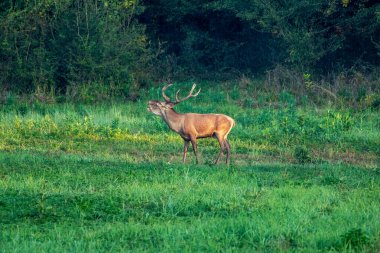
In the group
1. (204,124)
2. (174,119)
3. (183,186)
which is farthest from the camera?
(174,119)

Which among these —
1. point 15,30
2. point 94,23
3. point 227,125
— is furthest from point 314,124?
point 15,30

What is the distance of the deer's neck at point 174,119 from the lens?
12559mm

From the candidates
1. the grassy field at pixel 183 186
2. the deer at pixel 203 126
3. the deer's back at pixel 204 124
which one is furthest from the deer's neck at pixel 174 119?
the grassy field at pixel 183 186

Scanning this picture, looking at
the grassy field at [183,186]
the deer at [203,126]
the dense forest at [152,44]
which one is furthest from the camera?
the dense forest at [152,44]

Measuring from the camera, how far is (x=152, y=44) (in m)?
28.7

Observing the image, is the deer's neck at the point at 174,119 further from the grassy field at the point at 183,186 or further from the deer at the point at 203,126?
the grassy field at the point at 183,186

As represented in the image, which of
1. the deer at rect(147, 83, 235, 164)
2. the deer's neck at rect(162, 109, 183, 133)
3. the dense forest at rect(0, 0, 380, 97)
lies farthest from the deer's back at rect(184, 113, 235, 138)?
the dense forest at rect(0, 0, 380, 97)

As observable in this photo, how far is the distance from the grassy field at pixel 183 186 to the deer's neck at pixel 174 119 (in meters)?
0.53

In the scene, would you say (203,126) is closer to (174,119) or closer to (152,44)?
(174,119)

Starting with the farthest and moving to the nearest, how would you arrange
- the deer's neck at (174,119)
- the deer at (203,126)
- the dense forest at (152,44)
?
1. the dense forest at (152,44)
2. the deer's neck at (174,119)
3. the deer at (203,126)

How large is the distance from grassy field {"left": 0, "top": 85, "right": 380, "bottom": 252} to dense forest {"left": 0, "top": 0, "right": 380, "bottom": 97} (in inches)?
169

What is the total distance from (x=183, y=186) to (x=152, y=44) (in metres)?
19.5

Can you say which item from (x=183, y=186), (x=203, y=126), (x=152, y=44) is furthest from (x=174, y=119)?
(x=152, y=44)

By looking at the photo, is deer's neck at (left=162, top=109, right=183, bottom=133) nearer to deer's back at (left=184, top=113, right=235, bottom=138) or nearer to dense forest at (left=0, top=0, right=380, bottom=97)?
deer's back at (left=184, top=113, right=235, bottom=138)
